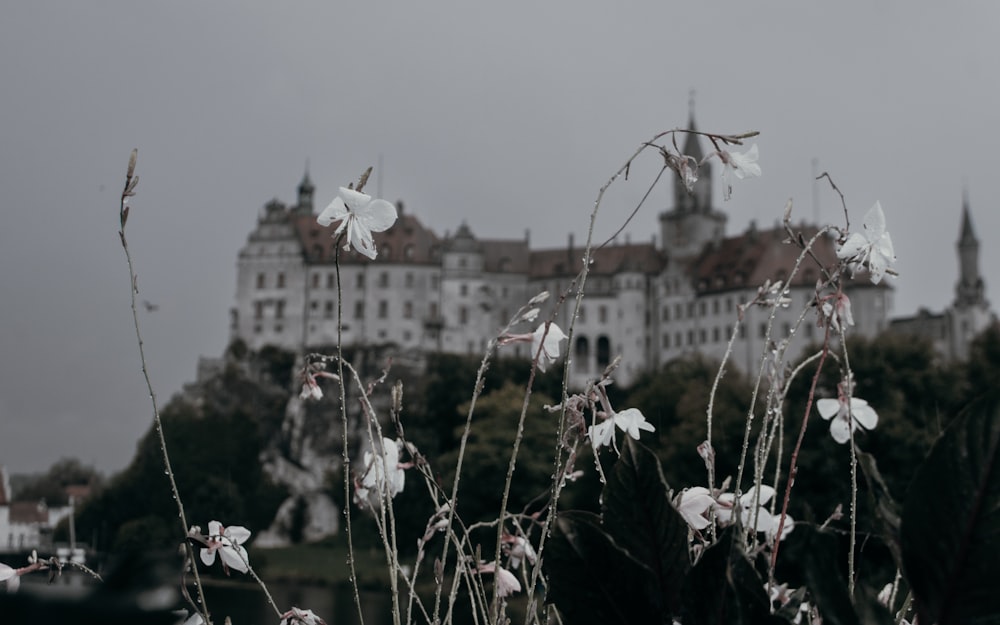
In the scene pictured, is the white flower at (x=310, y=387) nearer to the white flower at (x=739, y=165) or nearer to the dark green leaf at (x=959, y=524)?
the white flower at (x=739, y=165)

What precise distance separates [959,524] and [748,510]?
2.00 feet

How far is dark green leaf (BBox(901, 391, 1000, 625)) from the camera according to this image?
891mm

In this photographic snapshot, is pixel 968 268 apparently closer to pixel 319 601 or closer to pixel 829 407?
pixel 319 601

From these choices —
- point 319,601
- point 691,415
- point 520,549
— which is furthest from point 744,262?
point 520,549

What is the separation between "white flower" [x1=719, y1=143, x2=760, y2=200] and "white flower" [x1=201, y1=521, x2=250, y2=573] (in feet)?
2.83

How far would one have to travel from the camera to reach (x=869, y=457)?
105 cm

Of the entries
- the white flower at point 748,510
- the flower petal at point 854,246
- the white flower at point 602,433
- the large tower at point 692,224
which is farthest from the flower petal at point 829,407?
the large tower at point 692,224

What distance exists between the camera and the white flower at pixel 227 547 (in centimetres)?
155

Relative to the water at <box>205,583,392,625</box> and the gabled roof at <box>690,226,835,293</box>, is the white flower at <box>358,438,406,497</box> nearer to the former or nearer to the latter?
the water at <box>205,583,392,625</box>

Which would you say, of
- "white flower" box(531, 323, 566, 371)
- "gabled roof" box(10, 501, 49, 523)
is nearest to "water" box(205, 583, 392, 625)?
"white flower" box(531, 323, 566, 371)

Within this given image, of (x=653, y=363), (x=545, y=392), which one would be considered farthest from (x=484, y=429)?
(x=653, y=363)

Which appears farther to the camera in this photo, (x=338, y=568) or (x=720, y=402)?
(x=338, y=568)

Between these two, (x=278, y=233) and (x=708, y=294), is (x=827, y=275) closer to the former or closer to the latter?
(x=708, y=294)

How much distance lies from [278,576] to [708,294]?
31.9 m
